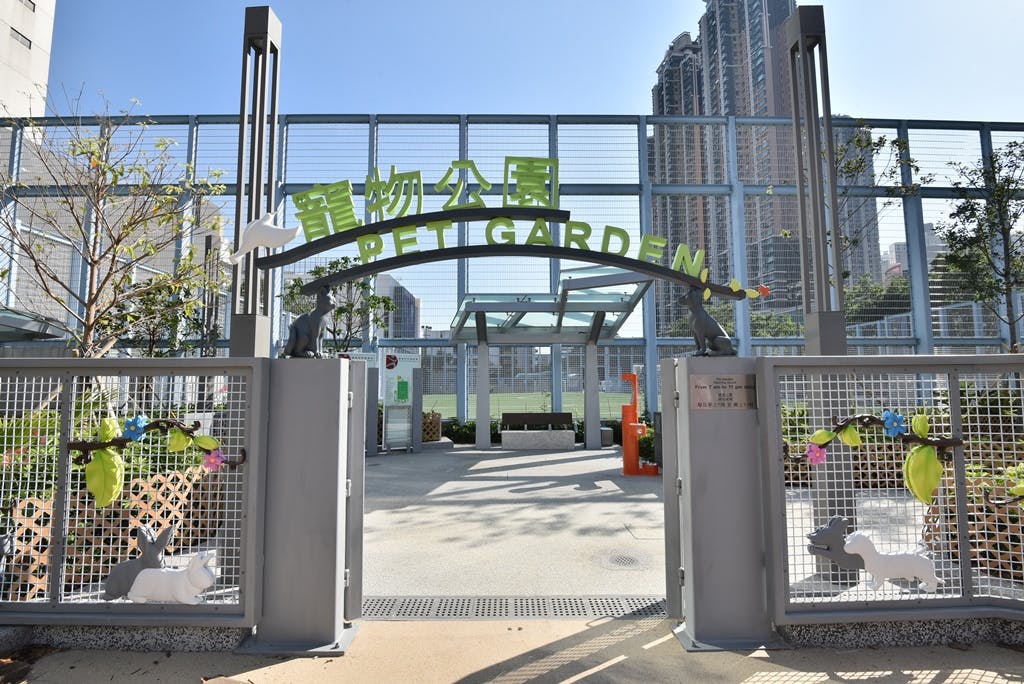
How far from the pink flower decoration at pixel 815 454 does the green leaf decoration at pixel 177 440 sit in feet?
9.95

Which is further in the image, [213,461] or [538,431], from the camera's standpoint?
[538,431]

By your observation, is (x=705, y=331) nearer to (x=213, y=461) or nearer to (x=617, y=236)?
(x=617, y=236)

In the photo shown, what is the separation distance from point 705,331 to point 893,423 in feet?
3.22

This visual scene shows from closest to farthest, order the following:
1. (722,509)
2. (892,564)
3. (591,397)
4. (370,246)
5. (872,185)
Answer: (892,564) → (722,509) → (370,246) → (591,397) → (872,185)

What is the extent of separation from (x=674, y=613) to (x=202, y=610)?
2412 mm

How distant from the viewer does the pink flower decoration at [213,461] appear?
2.51 m

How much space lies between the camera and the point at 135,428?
2.51 metres

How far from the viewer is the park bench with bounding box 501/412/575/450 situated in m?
11.5

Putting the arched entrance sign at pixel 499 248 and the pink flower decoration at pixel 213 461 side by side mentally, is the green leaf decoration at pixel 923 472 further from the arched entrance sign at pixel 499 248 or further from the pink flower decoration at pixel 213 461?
the pink flower decoration at pixel 213 461

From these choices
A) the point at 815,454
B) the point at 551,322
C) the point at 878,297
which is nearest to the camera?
the point at 815,454

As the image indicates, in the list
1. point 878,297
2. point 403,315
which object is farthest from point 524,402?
point 878,297

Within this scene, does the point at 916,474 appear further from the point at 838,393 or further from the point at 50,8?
the point at 50,8

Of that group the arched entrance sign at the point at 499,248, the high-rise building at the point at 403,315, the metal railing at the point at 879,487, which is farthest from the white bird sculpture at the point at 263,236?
the high-rise building at the point at 403,315

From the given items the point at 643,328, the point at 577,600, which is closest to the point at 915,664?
the point at 577,600
